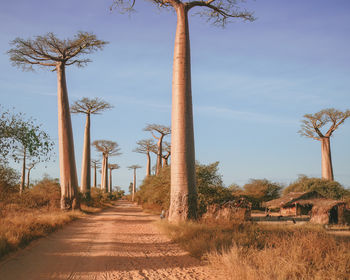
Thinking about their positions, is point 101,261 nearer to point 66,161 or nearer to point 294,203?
point 66,161

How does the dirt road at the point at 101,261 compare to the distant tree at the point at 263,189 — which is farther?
the distant tree at the point at 263,189

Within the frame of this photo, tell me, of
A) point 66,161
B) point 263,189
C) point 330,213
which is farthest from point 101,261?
point 263,189

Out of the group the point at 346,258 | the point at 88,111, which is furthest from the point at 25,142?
the point at 88,111

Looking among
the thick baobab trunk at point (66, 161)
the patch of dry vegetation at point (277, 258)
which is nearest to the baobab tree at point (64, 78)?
the thick baobab trunk at point (66, 161)

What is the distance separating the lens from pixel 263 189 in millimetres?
38250

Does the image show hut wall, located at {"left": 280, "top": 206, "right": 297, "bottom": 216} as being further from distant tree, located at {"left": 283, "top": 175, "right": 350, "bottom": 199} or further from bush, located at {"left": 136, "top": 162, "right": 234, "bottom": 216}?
bush, located at {"left": 136, "top": 162, "right": 234, "bottom": 216}

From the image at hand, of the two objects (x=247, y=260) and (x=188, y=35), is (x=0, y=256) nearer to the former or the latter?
(x=247, y=260)

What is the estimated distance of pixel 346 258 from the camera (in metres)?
4.33

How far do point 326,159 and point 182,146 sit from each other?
26.0 meters

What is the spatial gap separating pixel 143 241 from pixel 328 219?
14313 mm

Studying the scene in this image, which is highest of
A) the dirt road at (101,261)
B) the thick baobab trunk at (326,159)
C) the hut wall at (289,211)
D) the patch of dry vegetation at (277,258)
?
the thick baobab trunk at (326,159)

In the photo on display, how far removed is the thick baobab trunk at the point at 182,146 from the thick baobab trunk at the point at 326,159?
24.9m

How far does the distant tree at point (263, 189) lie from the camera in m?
37.3

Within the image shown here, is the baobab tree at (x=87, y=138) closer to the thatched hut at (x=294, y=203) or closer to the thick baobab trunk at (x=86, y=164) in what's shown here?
the thick baobab trunk at (x=86, y=164)
